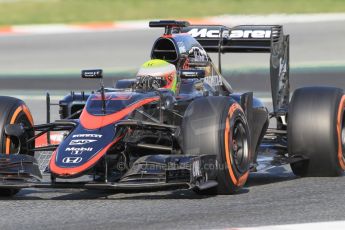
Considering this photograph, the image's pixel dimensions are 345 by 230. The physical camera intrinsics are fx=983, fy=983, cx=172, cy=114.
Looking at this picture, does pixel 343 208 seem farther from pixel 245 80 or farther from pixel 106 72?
pixel 106 72

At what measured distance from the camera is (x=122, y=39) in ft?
77.8

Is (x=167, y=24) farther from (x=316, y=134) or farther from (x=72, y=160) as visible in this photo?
(x=72, y=160)

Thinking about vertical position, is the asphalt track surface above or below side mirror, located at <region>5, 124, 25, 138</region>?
below

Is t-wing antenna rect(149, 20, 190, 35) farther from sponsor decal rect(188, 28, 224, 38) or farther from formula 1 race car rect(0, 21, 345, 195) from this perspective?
sponsor decal rect(188, 28, 224, 38)

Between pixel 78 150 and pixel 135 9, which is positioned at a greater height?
pixel 135 9

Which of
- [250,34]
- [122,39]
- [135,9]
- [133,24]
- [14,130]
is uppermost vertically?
[135,9]

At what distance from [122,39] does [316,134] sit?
46.5ft

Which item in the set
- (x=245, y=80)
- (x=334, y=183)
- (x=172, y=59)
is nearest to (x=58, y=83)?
(x=245, y=80)

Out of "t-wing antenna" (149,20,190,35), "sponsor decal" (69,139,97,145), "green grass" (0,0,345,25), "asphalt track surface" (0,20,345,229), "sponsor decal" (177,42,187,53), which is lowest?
"asphalt track surface" (0,20,345,229)

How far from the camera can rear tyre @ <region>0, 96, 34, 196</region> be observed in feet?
30.1

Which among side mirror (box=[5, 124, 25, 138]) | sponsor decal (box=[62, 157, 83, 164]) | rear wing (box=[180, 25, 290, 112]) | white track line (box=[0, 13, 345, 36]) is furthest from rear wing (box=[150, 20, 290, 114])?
white track line (box=[0, 13, 345, 36])

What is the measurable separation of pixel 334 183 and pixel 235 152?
1245 mm

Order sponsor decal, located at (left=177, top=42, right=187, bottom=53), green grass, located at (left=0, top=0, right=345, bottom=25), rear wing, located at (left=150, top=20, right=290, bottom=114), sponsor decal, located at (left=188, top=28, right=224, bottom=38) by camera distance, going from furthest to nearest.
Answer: green grass, located at (left=0, top=0, right=345, bottom=25) < sponsor decal, located at (left=188, top=28, right=224, bottom=38) < rear wing, located at (left=150, top=20, right=290, bottom=114) < sponsor decal, located at (left=177, top=42, right=187, bottom=53)

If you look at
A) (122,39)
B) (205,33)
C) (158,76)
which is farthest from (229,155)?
(122,39)
